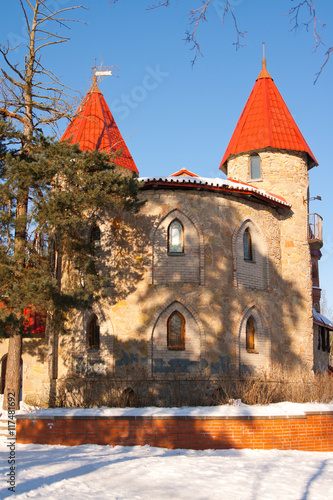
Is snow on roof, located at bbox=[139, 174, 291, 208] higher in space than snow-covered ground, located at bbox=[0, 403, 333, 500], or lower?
higher

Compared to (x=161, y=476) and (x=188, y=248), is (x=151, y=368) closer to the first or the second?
(x=188, y=248)

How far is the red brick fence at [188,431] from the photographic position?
1021cm

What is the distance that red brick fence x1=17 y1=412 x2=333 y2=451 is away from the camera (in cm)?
1021

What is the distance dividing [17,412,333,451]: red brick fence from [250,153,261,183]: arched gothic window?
11.3 metres

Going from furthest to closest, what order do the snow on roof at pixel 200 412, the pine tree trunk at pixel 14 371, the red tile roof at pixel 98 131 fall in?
the red tile roof at pixel 98 131 → the pine tree trunk at pixel 14 371 → the snow on roof at pixel 200 412

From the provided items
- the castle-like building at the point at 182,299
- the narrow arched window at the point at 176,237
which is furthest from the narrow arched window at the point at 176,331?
the narrow arched window at the point at 176,237

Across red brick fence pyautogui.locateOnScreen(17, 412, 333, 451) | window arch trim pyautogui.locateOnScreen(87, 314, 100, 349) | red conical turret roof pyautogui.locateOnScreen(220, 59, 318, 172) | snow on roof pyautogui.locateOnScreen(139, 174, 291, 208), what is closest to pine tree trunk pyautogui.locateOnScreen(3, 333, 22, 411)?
window arch trim pyautogui.locateOnScreen(87, 314, 100, 349)

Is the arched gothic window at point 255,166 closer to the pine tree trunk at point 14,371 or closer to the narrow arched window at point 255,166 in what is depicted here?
the narrow arched window at point 255,166

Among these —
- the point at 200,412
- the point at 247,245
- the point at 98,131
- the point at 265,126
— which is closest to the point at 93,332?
the point at 247,245

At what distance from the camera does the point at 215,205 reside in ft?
55.1

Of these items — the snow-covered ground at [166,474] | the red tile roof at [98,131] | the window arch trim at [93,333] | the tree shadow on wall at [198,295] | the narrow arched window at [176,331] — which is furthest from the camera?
the red tile roof at [98,131]

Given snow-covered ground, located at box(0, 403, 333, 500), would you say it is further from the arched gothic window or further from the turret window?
the arched gothic window

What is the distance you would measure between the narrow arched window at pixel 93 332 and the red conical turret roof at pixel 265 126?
28.3 feet

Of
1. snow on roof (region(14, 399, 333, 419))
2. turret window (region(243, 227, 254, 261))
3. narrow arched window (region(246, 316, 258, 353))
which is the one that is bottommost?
snow on roof (region(14, 399, 333, 419))
